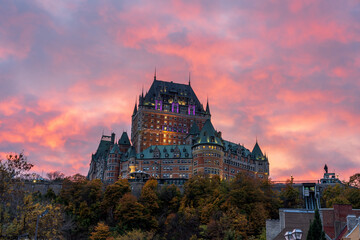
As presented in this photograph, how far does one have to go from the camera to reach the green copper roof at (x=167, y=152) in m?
165

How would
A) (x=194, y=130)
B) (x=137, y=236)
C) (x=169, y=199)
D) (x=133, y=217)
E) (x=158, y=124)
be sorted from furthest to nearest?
1. (x=158, y=124)
2. (x=194, y=130)
3. (x=169, y=199)
4. (x=133, y=217)
5. (x=137, y=236)

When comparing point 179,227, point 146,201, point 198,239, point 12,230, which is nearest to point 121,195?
point 146,201

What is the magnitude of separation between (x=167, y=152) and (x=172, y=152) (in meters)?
2.06

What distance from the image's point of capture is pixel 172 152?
547 feet

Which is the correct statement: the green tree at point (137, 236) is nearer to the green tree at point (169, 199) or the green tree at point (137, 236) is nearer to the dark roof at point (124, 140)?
the green tree at point (169, 199)

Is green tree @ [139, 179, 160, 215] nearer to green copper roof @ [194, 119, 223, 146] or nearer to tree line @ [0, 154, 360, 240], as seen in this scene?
tree line @ [0, 154, 360, 240]

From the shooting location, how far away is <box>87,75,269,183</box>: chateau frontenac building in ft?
520

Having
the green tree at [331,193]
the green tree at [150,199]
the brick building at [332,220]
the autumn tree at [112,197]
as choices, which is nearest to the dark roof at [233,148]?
the green tree at [331,193]

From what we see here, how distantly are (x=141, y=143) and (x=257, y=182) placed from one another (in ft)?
249

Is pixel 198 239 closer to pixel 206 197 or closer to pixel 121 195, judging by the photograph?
pixel 206 197

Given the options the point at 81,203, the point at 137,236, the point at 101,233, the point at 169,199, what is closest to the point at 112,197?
the point at 81,203

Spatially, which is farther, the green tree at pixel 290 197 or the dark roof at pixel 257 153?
the dark roof at pixel 257 153

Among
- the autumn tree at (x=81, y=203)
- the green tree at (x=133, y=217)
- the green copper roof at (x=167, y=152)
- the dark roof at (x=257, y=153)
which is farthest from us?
the dark roof at (x=257, y=153)

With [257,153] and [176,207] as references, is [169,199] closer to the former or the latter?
[176,207]
